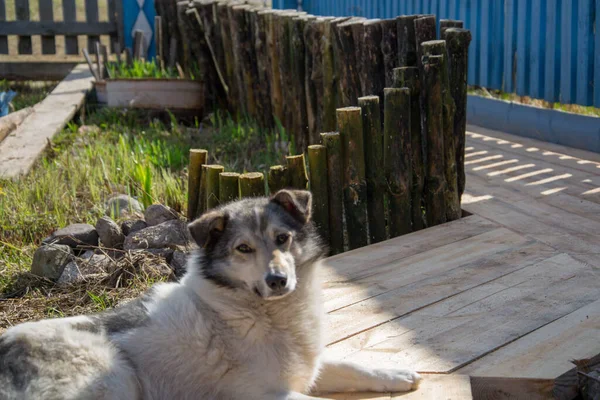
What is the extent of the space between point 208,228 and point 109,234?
243 centimetres

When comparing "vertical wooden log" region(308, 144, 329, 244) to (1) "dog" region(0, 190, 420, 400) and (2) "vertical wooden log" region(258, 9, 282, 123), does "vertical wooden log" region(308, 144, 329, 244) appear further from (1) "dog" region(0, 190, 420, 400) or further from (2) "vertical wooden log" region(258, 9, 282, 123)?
(2) "vertical wooden log" region(258, 9, 282, 123)

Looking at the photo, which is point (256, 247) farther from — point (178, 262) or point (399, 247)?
point (399, 247)

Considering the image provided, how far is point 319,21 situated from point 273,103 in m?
1.80

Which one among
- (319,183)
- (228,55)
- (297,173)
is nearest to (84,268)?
(297,173)

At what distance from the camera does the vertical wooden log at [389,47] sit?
6535mm

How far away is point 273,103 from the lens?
909 centimetres

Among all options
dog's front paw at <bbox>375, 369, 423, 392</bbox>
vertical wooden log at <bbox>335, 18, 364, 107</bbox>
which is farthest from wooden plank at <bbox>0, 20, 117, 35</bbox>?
dog's front paw at <bbox>375, 369, 423, 392</bbox>

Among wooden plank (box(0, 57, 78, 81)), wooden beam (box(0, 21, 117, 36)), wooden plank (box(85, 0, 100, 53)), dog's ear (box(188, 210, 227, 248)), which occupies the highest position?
wooden plank (box(85, 0, 100, 53))

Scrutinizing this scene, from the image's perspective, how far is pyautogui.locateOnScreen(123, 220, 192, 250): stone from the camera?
5.66m

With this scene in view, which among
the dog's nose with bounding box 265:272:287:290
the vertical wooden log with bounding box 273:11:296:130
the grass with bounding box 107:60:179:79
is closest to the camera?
the dog's nose with bounding box 265:272:287:290

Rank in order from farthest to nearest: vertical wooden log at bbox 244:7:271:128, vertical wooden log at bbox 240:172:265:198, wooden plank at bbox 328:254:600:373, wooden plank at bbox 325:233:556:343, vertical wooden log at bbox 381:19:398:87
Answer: vertical wooden log at bbox 244:7:271:128 → vertical wooden log at bbox 381:19:398:87 → vertical wooden log at bbox 240:172:265:198 → wooden plank at bbox 325:233:556:343 → wooden plank at bbox 328:254:600:373

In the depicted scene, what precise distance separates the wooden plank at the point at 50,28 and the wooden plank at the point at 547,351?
11872 millimetres

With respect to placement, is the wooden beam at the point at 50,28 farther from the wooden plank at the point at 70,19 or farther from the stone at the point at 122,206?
the stone at the point at 122,206

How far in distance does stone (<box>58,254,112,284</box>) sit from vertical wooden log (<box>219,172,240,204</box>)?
3.08ft
